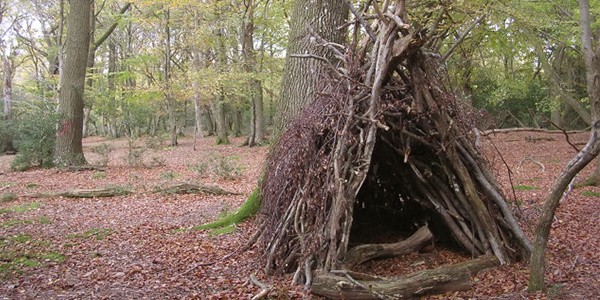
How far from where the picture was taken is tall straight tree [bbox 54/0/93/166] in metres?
13.5

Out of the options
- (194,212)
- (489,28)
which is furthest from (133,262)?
(489,28)

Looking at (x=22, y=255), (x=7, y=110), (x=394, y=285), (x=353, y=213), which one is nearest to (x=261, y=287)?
(x=394, y=285)

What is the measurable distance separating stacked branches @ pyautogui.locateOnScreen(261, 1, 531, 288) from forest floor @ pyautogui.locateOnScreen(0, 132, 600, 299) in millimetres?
333

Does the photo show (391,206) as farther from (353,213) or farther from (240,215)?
(240,215)

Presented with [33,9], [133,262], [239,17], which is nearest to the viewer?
[133,262]

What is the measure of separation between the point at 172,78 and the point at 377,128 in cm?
1846

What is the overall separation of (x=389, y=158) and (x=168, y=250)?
2.93 meters

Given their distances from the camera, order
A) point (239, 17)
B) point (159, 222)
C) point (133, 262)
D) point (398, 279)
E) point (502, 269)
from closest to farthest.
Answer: point (398, 279)
point (502, 269)
point (133, 262)
point (159, 222)
point (239, 17)

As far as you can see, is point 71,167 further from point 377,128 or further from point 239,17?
point 377,128

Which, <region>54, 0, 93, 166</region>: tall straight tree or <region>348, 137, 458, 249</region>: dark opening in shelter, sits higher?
<region>54, 0, 93, 166</region>: tall straight tree

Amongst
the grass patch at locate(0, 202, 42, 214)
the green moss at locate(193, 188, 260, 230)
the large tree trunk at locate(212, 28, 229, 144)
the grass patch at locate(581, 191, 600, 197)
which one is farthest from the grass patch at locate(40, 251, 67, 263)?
the large tree trunk at locate(212, 28, 229, 144)

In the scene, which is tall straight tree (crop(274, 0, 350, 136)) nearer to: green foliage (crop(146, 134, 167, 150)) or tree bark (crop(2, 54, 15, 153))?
green foliage (crop(146, 134, 167, 150))

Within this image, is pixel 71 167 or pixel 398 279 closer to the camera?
pixel 398 279

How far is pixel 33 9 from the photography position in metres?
25.4
